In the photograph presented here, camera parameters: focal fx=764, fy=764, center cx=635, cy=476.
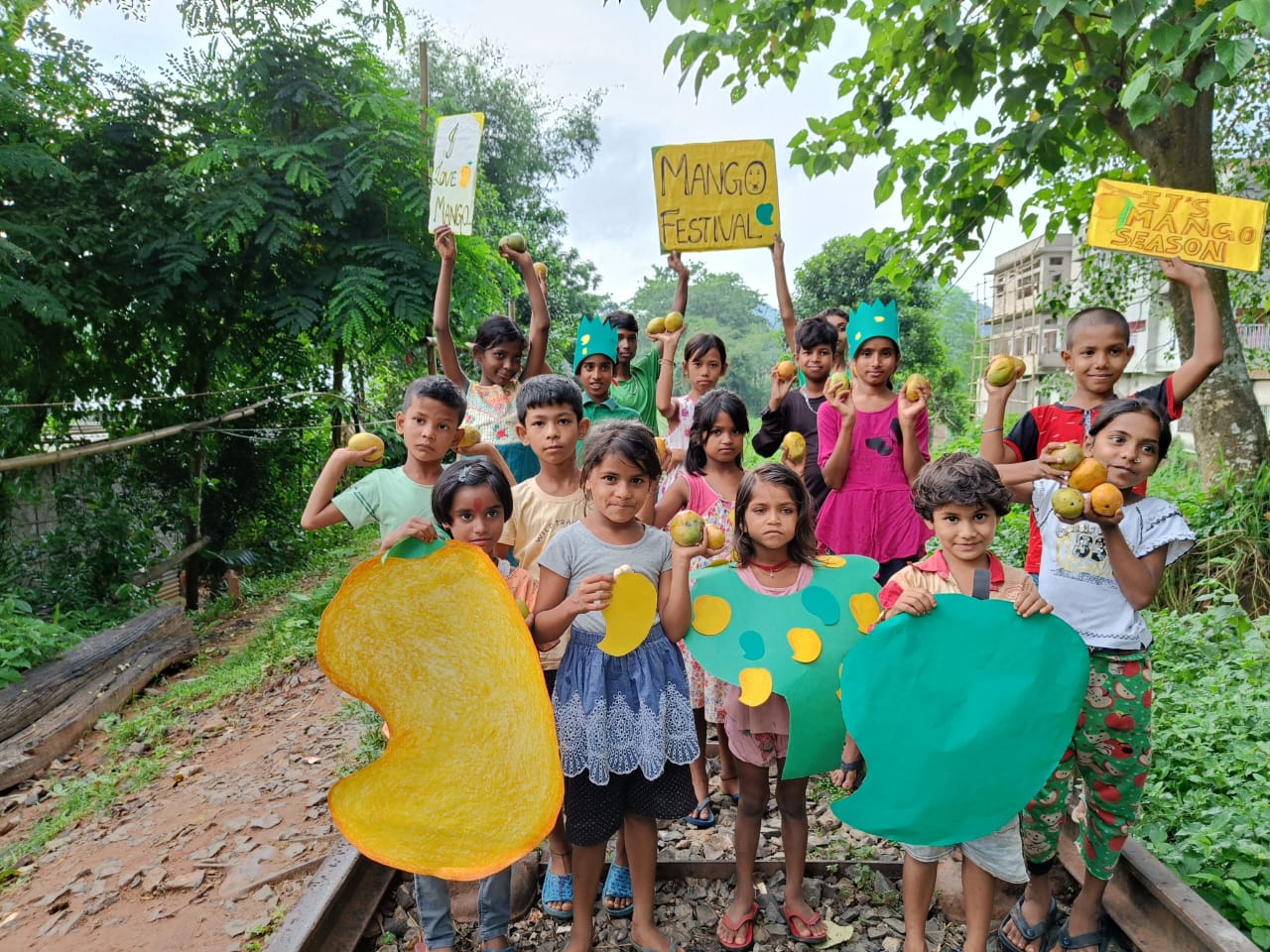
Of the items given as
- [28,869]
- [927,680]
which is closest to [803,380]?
[927,680]

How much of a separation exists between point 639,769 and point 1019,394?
39.5 meters

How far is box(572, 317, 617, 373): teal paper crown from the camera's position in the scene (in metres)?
3.50

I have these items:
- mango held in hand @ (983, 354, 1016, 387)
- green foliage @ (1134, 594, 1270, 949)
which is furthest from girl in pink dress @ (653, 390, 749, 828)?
green foliage @ (1134, 594, 1270, 949)

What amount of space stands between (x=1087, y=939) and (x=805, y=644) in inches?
48.2

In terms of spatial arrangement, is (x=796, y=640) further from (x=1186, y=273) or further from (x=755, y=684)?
(x=1186, y=273)

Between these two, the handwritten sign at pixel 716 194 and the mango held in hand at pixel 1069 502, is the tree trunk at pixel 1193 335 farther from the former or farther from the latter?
the mango held in hand at pixel 1069 502

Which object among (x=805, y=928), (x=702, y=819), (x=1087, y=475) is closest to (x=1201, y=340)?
(x=1087, y=475)

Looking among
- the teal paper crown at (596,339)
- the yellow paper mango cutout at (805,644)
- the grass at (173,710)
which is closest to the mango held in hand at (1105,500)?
the yellow paper mango cutout at (805,644)

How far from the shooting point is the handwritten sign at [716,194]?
4094 millimetres

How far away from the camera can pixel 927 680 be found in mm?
2004

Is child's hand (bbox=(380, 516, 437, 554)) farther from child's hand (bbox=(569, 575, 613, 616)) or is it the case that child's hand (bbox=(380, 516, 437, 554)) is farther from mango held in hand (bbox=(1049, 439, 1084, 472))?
mango held in hand (bbox=(1049, 439, 1084, 472))

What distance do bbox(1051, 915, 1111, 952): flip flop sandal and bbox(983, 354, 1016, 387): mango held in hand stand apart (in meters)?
1.65

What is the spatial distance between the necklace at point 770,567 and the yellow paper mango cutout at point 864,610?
215 millimetres

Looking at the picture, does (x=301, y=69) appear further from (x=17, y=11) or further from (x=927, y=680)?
(x=927, y=680)
